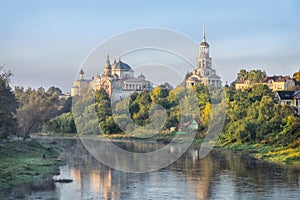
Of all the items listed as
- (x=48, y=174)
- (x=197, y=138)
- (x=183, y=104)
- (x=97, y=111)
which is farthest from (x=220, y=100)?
(x=48, y=174)

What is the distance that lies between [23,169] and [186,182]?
7.97 meters

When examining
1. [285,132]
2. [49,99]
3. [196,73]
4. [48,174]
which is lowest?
[48,174]

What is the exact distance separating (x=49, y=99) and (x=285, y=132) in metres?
20.1

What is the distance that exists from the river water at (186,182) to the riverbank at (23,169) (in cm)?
72

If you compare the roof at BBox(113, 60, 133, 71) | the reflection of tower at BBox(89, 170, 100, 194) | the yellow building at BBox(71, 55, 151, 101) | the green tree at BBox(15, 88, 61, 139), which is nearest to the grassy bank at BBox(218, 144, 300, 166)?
the reflection of tower at BBox(89, 170, 100, 194)

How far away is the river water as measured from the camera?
66.4 feet

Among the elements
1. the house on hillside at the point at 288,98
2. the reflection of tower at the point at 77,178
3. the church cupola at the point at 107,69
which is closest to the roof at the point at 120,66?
the church cupola at the point at 107,69

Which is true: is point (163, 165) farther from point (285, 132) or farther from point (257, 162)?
point (285, 132)

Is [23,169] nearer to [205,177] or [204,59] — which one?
[205,177]

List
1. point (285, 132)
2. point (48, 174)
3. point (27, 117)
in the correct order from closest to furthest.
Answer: point (48, 174), point (285, 132), point (27, 117)

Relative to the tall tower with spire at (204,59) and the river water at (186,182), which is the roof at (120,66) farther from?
the river water at (186,182)

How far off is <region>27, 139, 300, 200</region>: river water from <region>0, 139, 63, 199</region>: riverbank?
28.2 inches

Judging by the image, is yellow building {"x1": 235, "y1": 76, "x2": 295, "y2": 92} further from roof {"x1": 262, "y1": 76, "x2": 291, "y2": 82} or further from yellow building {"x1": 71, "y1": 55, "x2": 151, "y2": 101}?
yellow building {"x1": 71, "y1": 55, "x2": 151, "y2": 101}

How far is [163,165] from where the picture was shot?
29438 millimetres
